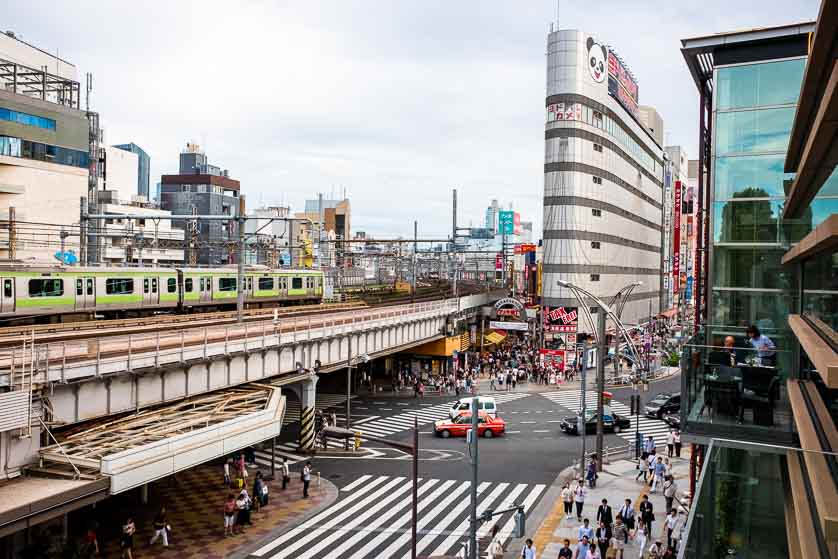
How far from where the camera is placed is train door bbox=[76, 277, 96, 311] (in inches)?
1491

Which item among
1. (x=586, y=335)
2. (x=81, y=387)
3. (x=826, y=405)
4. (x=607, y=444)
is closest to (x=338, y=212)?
(x=586, y=335)

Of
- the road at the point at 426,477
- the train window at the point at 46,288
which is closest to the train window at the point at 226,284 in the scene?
the road at the point at 426,477

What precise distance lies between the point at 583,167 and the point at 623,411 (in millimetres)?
32493

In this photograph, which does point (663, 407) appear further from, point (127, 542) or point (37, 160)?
point (37, 160)

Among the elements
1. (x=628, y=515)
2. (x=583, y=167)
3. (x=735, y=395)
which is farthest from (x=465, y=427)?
(x=583, y=167)

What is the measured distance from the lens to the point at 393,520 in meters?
25.4

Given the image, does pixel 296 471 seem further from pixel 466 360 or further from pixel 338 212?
pixel 338 212

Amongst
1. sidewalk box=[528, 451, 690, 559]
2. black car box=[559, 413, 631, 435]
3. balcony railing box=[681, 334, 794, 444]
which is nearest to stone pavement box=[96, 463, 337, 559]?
sidewalk box=[528, 451, 690, 559]

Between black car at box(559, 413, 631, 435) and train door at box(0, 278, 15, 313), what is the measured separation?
1152 inches

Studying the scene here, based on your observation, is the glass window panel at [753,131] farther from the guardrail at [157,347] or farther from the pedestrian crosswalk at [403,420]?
the pedestrian crosswalk at [403,420]

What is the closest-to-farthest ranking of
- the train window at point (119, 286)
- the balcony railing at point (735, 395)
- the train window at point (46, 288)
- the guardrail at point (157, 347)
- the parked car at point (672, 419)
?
the balcony railing at point (735, 395) < the guardrail at point (157, 347) < the train window at point (46, 288) < the parked car at point (672, 419) < the train window at point (119, 286)

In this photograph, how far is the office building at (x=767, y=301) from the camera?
7418mm

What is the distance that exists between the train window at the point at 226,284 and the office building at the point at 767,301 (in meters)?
34.3

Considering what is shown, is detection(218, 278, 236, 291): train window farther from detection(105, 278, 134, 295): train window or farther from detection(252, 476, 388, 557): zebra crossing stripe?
detection(252, 476, 388, 557): zebra crossing stripe
